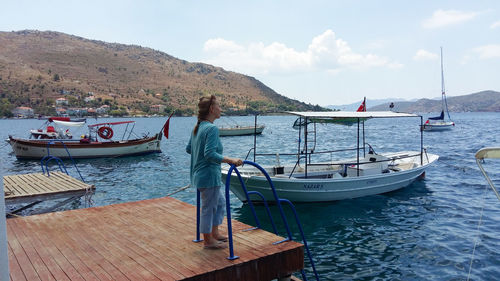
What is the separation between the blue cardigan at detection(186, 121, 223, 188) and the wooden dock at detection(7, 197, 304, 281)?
1134 mm

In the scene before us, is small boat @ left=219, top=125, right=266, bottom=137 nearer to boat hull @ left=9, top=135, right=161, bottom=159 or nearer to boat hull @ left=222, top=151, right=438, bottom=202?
boat hull @ left=9, top=135, right=161, bottom=159

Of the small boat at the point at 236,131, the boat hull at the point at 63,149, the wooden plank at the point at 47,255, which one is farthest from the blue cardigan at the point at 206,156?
the small boat at the point at 236,131

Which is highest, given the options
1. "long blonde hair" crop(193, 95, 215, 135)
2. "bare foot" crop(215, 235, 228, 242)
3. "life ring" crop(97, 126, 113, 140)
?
"long blonde hair" crop(193, 95, 215, 135)

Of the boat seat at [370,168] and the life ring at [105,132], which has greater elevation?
the life ring at [105,132]

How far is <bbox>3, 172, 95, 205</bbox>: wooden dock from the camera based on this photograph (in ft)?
33.7

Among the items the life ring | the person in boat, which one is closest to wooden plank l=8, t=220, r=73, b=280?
the person in boat

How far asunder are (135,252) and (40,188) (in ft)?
25.1

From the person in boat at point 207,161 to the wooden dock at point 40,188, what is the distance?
745 cm

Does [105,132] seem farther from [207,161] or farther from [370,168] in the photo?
[207,161]

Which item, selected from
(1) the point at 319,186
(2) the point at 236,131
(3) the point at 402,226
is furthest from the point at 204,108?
(2) the point at 236,131

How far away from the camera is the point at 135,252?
543cm

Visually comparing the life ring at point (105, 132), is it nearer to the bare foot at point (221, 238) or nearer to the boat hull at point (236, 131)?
the boat hull at point (236, 131)

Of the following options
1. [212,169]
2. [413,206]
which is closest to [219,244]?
[212,169]

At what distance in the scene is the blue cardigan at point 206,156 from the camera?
15.5 feet
